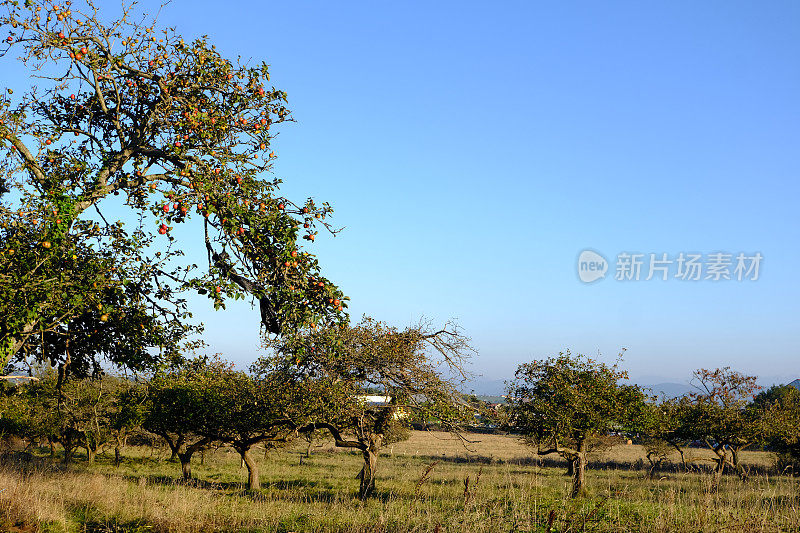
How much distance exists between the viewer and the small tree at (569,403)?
84.2ft

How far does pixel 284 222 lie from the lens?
998 cm

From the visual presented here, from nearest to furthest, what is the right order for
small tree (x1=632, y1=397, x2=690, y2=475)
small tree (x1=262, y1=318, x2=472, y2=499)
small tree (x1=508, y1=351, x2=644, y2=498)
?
small tree (x1=262, y1=318, x2=472, y2=499) → small tree (x1=508, y1=351, x2=644, y2=498) → small tree (x1=632, y1=397, x2=690, y2=475)

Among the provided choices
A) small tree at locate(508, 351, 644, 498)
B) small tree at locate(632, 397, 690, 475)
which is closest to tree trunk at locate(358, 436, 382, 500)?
small tree at locate(508, 351, 644, 498)

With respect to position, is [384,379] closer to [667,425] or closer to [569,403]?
[569,403]

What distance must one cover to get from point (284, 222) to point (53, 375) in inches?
1374

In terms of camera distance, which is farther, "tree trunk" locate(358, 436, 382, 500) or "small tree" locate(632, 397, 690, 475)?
"small tree" locate(632, 397, 690, 475)

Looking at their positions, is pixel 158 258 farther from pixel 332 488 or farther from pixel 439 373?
pixel 332 488

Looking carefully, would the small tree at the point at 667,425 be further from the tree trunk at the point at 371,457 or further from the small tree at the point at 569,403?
the tree trunk at the point at 371,457

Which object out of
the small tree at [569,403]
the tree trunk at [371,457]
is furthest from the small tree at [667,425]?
the tree trunk at [371,457]

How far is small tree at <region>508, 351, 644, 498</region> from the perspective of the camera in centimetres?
2566

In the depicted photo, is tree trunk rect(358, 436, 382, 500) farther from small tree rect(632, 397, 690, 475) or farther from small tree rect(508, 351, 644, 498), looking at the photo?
small tree rect(632, 397, 690, 475)

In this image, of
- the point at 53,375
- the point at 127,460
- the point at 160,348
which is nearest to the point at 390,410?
the point at 160,348

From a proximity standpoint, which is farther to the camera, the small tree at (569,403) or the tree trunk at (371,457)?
the small tree at (569,403)

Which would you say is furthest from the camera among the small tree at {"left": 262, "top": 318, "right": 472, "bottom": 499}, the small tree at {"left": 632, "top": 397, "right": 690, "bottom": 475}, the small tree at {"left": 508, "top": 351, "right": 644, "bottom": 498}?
the small tree at {"left": 632, "top": 397, "right": 690, "bottom": 475}
